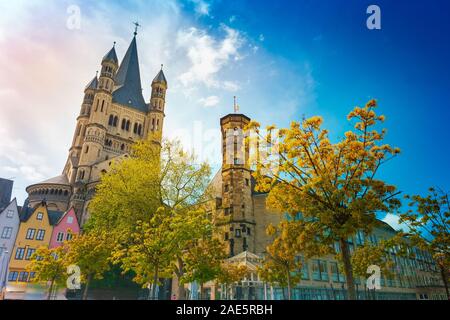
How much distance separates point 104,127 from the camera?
70812 mm

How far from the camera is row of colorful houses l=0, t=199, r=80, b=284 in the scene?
125 ft

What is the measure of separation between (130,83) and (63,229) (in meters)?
56.0

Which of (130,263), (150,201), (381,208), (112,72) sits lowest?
(130,263)

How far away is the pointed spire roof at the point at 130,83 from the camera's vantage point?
277ft

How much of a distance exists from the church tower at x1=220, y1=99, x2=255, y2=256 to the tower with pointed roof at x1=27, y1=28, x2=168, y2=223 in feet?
96.3

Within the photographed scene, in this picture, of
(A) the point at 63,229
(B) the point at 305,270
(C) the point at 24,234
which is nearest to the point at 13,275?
(C) the point at 24,234

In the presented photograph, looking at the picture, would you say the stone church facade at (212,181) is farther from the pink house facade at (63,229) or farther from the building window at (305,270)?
the pink house facade at (63,229)

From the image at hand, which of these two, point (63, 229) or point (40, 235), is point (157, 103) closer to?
point (63, 229)

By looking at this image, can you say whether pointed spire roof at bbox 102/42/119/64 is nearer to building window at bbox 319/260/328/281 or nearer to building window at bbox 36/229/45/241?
building window at bbox 36/229/45/241

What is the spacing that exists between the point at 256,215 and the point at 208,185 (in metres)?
12.0
